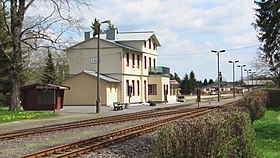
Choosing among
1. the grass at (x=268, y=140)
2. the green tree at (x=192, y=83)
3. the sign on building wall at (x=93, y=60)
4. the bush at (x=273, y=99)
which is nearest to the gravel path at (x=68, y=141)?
the grass at (x=268, y=140)

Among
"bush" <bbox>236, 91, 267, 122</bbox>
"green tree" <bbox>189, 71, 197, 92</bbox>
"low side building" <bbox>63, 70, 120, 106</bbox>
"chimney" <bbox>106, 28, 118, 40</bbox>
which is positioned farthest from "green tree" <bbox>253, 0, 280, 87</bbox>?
"green tree" <bbox>189, 71, 197, 92</bbox>

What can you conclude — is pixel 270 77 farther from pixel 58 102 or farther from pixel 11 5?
pixel 11 5

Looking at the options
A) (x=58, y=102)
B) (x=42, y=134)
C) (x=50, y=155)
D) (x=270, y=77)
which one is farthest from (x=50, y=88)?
(x=270, y=77)

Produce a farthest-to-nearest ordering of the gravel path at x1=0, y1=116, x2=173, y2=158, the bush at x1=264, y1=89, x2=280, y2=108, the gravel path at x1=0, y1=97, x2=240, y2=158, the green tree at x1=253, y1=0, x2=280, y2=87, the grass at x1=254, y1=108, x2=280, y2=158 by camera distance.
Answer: the bush at x1=264, y1=89, x2=280, y2=108, the green tree at x1=253, y1=0, x2=280, y2=87, the grass at x1=254, y1=108, x2=280, y2=158, the gravel path at x1=0, y1=116, x2=173, y2=158, the gravel path at x1=0, y1=97, x2=240, y2=158

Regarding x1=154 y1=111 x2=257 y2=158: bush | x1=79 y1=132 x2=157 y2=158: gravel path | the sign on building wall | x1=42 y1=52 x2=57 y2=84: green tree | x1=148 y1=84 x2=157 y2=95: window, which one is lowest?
x1=79 y1=132 x2=157 y2=158: gravel path

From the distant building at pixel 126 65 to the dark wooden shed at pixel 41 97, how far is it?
33.5 feet

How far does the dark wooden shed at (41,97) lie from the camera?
37.8 metres

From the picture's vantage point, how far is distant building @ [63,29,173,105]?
52.6 meters

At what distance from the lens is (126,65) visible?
54.0m

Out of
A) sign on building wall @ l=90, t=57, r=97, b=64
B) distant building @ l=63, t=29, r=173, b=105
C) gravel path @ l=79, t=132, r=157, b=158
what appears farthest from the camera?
sign on building wall @ l=90, t=57, r=97, b=64

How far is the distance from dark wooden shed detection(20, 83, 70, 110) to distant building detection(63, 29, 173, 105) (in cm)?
1021

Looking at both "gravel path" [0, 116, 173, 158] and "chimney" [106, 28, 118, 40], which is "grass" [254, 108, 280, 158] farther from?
"chimney" [106, 28, 118, 40]

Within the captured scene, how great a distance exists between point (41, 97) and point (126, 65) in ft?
57.1

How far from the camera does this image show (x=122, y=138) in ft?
48.9
